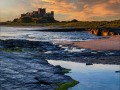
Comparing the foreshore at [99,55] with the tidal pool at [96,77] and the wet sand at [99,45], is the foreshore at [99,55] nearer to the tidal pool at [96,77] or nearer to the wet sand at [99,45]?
the wet sand at [99,45]

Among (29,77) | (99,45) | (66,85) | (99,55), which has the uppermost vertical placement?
(29,77)

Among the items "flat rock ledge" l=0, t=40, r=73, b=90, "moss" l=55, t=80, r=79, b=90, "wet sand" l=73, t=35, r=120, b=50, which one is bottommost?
"wet sand" l=73, t=35, r=120, b=50

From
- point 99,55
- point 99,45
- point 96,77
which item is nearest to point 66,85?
point 96,77

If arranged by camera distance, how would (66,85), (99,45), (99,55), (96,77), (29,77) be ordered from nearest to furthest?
1. (66,85)
2. (29,77)
3. (96,77)
4. (99,55)
5. (99,45)

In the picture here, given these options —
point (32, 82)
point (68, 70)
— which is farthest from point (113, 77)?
point (32, 82)

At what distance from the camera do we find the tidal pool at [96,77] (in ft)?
81.6

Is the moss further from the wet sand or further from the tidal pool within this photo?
the wet sand

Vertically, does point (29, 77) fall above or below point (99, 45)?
above

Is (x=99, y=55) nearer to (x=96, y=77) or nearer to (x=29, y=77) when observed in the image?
(x=96, y=77)

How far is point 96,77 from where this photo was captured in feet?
94.1

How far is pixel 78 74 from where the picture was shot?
101 ft

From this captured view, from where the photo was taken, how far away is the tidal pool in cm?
2488

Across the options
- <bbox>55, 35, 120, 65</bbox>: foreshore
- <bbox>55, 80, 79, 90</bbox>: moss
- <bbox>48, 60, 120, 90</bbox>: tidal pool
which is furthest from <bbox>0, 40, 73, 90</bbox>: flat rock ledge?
<bbox>55, 35, 120, 65</bbox>: foreshore

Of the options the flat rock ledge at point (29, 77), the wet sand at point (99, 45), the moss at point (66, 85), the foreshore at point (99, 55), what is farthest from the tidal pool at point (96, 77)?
the wet sand at point (99, 45)
